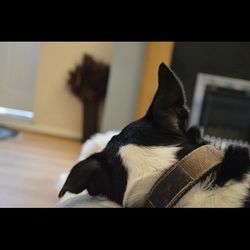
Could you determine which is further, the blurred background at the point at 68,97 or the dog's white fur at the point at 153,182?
the blurred background at the point at 68,97

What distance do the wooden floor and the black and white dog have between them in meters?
0.19

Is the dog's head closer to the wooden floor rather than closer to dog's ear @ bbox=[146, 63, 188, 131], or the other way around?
dog's ear @ bbox=[146, 63, 188, 131]

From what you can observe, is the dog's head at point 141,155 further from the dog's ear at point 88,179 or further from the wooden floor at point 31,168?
the wooden floor at point 31,168

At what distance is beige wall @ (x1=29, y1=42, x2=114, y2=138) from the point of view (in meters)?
0.60

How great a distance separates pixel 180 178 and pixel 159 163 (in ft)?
0.21

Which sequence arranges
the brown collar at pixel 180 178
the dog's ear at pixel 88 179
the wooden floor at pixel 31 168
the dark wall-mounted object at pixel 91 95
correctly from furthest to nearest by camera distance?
1. the dark wall-mounted object at pixel 91 95
2. the wooden floor at pixel 31 168
3. the dog's ear at pixel 88 179
4. the brown collar at pixel 180 178

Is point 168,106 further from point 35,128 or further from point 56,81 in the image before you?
point 56,81

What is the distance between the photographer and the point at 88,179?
1.82ft

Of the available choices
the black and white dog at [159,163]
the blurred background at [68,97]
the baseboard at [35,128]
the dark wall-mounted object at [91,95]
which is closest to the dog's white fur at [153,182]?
the black and white dog at [159,163]

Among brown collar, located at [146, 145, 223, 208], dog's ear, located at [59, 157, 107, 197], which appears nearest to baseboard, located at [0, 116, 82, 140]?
dog's ear, located at [59, 157, 107, 197]

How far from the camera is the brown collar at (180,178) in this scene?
0.42 m
